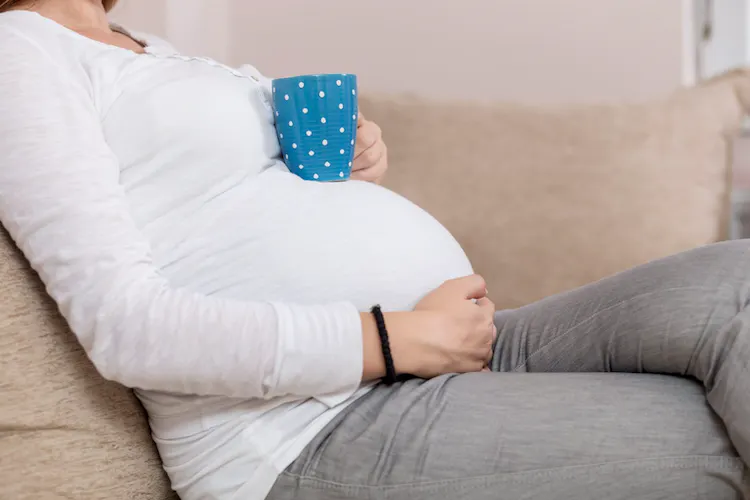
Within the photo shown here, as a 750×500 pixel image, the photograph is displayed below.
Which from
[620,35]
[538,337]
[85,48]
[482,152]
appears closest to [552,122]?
[482,152]

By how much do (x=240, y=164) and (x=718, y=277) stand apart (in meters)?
0.51

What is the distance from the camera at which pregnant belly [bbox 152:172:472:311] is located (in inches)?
29.7

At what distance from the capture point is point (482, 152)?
4.61ft

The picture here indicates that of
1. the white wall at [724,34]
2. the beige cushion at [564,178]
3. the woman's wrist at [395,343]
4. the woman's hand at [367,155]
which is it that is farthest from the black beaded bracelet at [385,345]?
the white wall at [724,34]

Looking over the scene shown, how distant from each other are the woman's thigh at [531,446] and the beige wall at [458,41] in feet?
3.71

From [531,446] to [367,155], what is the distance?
54cm

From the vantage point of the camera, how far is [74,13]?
923 millimetres

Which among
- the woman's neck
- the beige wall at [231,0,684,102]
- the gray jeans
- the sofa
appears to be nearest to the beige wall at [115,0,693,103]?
the beige wall at [231,0,684,102]

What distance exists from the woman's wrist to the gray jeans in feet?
0.09

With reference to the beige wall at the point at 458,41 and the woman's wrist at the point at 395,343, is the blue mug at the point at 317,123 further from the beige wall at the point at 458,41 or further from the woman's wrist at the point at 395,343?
the beige wall at the point at 458,41

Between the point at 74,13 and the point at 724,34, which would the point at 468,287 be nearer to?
the point at 74,13

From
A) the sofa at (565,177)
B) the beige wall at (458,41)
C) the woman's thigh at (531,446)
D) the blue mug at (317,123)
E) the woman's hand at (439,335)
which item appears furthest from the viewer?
the beige wall at (458,41)

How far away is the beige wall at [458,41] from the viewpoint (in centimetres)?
163

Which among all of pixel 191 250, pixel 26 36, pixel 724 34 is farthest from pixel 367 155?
pixel 724 34
